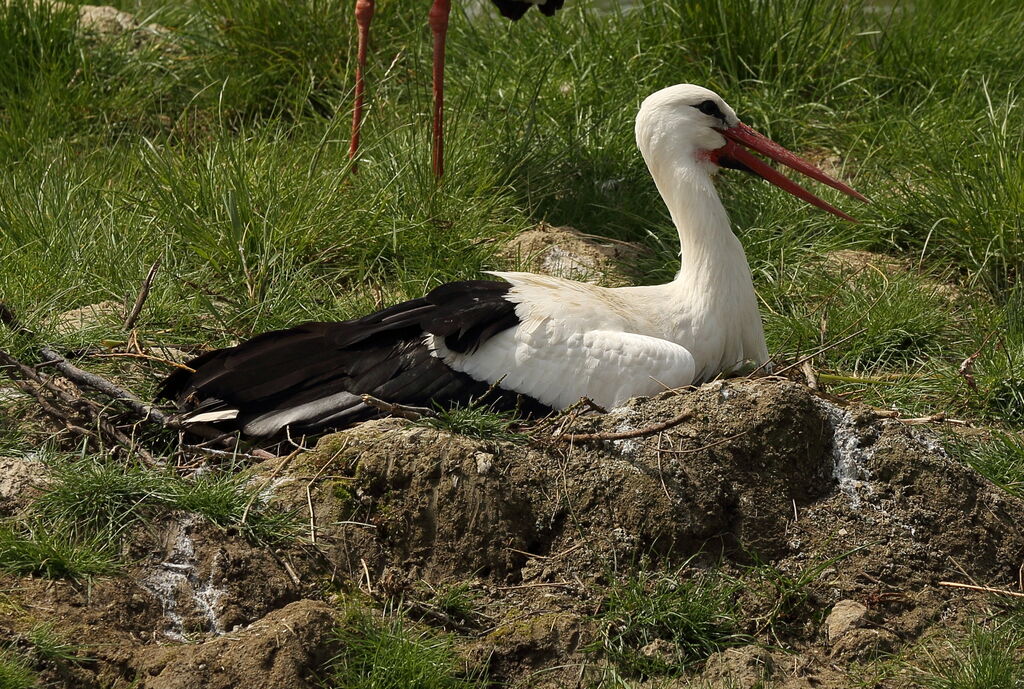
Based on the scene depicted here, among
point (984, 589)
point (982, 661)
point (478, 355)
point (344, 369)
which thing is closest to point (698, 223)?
point (478, 355)

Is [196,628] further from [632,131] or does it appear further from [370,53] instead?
[370,53]

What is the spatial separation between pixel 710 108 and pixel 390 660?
2422mm

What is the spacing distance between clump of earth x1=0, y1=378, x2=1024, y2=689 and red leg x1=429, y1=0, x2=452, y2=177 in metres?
2.08

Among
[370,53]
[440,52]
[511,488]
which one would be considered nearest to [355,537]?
[511,488]

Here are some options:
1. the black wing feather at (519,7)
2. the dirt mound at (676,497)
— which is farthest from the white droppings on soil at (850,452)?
the black wing feather at (519,7)

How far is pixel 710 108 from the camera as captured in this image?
5.08 metres

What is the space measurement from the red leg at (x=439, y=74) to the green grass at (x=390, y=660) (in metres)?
2.68

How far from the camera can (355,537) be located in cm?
388

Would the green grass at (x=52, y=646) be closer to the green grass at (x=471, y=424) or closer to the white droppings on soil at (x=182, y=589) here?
the white droppings on soil at (x=182, y=589)

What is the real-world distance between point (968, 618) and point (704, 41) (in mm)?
4013

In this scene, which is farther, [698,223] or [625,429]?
[698,223]

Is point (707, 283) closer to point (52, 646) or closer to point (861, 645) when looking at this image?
point (861, 645)

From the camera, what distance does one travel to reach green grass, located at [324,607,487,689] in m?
3.48

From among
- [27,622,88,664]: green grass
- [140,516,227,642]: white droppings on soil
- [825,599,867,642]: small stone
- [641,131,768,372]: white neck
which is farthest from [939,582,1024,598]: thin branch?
[27,622,88,664]: green grass
